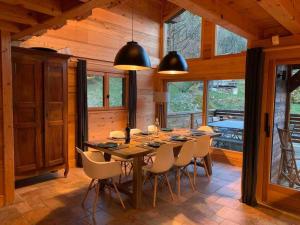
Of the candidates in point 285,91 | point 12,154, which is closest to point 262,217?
point 285,91

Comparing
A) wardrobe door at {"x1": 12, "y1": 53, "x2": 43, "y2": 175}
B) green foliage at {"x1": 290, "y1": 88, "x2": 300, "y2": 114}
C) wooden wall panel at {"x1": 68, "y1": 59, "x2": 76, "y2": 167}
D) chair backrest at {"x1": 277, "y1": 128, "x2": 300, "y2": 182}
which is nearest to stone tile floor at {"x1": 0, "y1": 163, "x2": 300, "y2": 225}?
wardrobe door at {"x1": 12, "y1": 53, "x2": 43, "y2": 175}

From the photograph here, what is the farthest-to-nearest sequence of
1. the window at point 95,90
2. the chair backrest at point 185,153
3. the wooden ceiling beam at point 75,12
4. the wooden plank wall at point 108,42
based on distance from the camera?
the window at point 95,90, the wooden plank wall at point 108,42, the chair backrest at point 185,153, the wooden ceiling beam at point 75,12

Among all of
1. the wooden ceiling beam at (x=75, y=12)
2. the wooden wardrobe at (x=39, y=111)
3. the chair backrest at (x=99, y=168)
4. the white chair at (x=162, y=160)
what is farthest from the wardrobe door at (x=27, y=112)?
the white chair at (x=162, y=160)

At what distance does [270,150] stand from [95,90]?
3.67 metres

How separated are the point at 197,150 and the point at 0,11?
3183mm

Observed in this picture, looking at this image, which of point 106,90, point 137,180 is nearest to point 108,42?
point 106,90

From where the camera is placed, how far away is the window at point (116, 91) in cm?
562

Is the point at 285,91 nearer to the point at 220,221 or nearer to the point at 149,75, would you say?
the point at 220,221

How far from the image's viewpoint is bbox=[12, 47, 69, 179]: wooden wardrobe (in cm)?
361

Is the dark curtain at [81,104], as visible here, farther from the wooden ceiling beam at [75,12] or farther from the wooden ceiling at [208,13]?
the wooden ceiling beam at [75,12]

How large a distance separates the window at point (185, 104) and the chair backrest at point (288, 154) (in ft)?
8.39

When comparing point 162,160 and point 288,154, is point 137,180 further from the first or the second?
point 288,154

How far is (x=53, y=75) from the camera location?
3969 millimetres

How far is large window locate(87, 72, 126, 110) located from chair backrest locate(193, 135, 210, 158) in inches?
97.5
